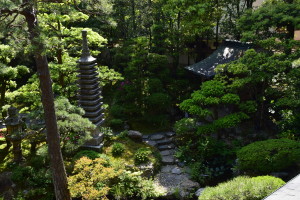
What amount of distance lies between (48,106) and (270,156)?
26.3 feet

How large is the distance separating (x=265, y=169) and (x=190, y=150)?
4.04 m

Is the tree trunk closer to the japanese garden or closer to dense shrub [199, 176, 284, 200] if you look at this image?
the japanese garden

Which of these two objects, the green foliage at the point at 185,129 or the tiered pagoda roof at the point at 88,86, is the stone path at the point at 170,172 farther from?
the tiered pagoda roof at the point at 88,86

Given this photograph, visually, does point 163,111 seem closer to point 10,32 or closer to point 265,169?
point 265,169

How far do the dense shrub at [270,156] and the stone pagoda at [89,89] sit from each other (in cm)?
639

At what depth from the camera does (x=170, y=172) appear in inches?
568

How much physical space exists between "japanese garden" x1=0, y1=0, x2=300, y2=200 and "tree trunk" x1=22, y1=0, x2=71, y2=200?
1.3 inches

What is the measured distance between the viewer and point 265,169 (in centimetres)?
1204

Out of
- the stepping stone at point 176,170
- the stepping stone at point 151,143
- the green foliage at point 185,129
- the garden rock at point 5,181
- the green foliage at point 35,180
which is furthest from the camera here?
the stepping stone at point 151,143

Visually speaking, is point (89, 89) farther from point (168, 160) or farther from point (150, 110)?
point (150, 110)

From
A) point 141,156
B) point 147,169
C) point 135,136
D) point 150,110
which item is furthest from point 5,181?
point 150,110

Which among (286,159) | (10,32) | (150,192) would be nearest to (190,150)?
(150,192)

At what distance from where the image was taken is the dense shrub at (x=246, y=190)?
925cm

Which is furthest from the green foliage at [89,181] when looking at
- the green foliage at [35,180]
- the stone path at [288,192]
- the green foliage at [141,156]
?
the stone path at [288,192]
